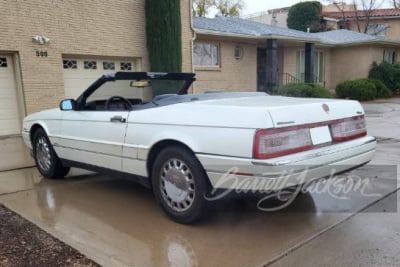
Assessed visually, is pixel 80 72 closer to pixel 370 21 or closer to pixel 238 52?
pixel 238 52

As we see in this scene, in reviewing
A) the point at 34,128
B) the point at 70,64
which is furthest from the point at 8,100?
the point at 34,128

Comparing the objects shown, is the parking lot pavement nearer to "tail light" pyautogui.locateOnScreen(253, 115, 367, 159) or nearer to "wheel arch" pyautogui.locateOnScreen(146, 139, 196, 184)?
"tail light" pyautogui.locateOnScreen(253, 115, 367, 159)

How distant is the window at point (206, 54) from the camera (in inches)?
691

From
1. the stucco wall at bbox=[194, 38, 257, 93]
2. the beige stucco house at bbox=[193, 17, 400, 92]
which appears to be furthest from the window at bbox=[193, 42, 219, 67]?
the stucco wall at bbox=[194, 38, 257, 93]

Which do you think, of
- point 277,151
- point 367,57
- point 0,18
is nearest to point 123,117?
point 277,151

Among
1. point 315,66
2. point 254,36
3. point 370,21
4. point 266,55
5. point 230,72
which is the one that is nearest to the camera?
point 254,36

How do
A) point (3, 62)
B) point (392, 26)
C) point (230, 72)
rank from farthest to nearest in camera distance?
point (392, 26) → point (230, 72) → point (3, 62)

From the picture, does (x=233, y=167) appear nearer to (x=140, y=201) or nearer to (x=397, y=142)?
(x=140, y=201)

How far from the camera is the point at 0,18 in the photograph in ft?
33.6

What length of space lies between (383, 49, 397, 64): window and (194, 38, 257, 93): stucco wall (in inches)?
446

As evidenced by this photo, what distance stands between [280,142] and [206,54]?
1506 cm

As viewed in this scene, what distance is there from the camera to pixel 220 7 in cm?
4450

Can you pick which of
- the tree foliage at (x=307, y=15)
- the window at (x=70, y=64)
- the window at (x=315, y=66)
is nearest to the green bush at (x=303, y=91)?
the window at (x=315, y=66)

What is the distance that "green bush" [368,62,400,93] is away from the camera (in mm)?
24438
